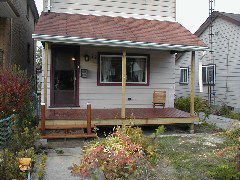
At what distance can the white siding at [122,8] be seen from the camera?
1244 centimetres

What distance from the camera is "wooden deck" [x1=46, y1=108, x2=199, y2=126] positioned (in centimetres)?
971

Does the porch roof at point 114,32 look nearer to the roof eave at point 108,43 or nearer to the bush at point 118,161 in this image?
the roof eave at point 108,43

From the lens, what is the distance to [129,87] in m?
12.6

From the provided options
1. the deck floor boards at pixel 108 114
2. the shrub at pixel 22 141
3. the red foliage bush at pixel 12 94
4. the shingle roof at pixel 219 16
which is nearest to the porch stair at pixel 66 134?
the deck floor boards at pixel 108 114

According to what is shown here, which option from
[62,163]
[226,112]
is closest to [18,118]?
[62,163]

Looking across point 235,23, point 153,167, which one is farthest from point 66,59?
point 235,23

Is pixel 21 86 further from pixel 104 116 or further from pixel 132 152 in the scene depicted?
pixel 132 152

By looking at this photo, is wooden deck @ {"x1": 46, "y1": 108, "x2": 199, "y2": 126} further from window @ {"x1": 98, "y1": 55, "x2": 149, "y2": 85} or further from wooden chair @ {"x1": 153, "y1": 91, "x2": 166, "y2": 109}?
window @ {"x1": 98, "y1": 55, "x2": 149, "y2": 85}

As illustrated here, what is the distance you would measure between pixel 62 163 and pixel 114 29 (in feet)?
19.9

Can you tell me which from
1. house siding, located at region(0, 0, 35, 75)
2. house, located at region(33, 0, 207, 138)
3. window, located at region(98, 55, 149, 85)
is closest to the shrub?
house, located at region(33, 0, 207, 138)

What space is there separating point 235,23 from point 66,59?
30.9 ft

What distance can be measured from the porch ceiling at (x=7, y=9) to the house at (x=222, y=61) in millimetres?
9446

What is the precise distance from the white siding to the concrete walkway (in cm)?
640

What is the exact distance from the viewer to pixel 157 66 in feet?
42.7
